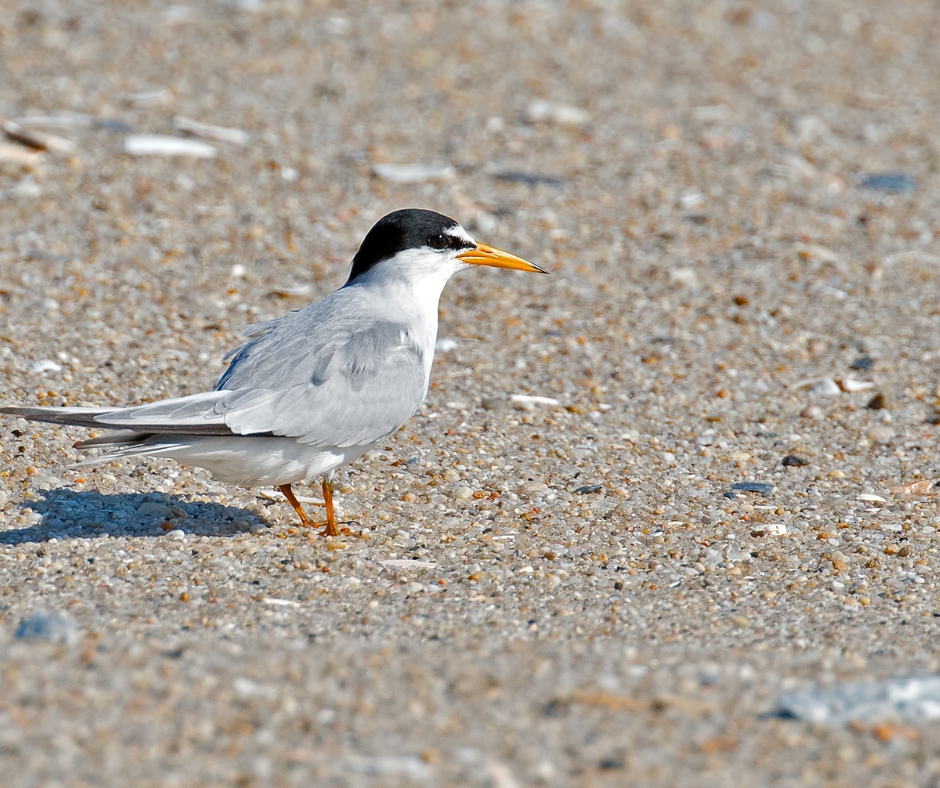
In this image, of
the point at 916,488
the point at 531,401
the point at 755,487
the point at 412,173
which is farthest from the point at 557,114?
the point at 916,488

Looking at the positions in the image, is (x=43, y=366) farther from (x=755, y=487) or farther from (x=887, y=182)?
(x=887, y=182)

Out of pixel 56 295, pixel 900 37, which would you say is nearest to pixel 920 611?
pixel 56 295

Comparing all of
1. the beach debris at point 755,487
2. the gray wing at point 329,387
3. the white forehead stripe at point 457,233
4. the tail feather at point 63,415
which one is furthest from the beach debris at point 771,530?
the tail feather at point 63,415

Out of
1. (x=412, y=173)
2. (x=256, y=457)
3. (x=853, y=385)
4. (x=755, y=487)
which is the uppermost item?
(x=412, y=173)

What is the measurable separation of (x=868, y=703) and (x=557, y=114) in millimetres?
6066

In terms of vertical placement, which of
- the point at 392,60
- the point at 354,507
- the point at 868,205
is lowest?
the point at 354,507

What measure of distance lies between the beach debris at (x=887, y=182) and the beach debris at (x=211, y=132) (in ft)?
13.0

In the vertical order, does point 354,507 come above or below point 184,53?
below

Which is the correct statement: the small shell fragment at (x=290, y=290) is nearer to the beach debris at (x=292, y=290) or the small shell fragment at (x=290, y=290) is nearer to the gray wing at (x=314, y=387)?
the beach debris at (x=292, y=290)

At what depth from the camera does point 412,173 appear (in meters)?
7.32

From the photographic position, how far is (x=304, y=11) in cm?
944

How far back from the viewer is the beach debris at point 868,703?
2830 mm

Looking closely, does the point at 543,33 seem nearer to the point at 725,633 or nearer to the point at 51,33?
the point at 51,33

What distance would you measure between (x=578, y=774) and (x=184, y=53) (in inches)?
285
